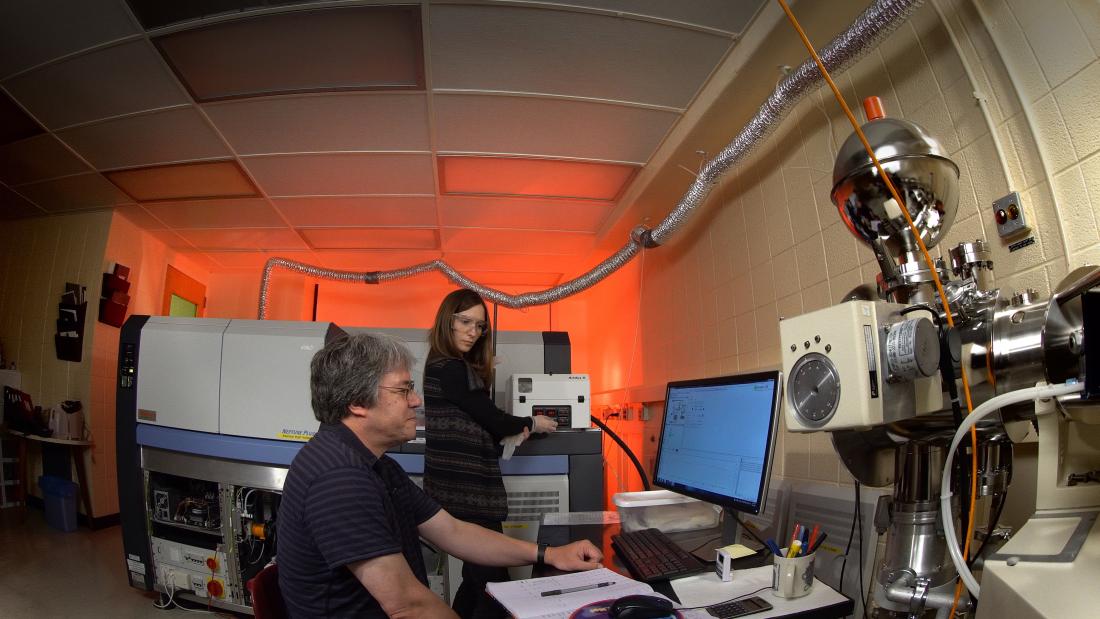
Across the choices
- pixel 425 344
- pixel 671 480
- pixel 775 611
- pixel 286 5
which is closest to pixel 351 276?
pixel 425 344

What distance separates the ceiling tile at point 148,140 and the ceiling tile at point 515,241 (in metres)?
1.71

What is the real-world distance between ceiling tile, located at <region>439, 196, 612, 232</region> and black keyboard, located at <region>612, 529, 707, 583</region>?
2841mm

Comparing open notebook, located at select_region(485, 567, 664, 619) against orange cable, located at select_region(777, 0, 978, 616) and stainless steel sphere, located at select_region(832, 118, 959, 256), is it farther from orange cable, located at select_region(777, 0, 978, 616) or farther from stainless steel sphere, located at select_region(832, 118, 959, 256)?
stainless steel sphere, located at select_region(832, 118, 959, 256)

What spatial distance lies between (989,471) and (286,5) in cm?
253

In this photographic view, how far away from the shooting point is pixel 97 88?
258 cm

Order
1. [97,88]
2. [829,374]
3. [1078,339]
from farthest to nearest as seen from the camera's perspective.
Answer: [97,88], [829,374], [1078,339]

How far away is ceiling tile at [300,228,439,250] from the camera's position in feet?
13.9

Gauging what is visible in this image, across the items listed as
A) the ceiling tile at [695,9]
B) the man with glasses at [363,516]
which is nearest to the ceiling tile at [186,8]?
the ceiling tile at [695,9]

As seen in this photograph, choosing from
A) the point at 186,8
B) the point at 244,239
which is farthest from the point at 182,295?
the point at 186,8

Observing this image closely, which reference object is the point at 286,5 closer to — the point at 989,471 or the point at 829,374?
the point at 829,374

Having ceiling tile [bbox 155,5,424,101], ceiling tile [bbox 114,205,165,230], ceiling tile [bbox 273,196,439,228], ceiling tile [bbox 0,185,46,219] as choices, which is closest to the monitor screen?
ceiling tile [bbox 155,5,424,101]

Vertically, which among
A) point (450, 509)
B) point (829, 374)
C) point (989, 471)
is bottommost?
point (450, 509)

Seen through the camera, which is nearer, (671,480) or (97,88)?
(671,480)

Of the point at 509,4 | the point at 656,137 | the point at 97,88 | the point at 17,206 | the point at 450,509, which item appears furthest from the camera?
the point at 17,206
